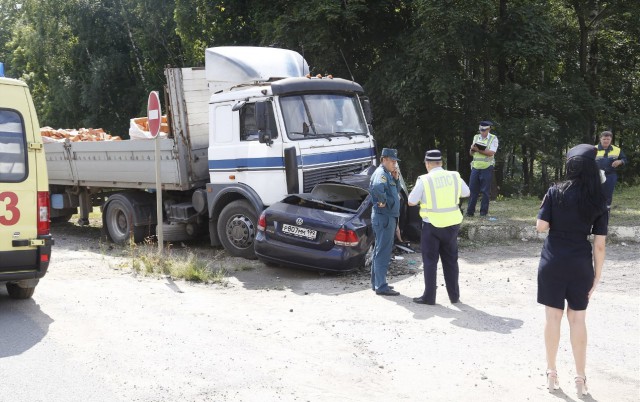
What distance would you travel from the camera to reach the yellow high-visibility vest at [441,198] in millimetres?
7078

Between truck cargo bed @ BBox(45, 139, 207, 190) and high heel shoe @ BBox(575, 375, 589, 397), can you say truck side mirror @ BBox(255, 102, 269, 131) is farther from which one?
high heel shoe @ BBox(575, 375, 589, 397)

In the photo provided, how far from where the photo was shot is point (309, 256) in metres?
8.80

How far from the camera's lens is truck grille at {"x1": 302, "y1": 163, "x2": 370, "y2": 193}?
963 cm

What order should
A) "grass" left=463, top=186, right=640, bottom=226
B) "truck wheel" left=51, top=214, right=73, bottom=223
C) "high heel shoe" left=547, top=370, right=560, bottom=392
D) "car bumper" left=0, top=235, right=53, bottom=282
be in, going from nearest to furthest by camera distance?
"high heel shoe" left=547, top=370, right=560, bottom=392
"car bumper" left=0, top=235, right=53, bottom=282
"grass" left=463, top=186, right=640, bottom=226
"truck wheel" left=51, top=214, right=73, bottom=223

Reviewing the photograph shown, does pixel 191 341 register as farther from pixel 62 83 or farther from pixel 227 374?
pixel 62 83

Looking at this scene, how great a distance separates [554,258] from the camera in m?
4.70

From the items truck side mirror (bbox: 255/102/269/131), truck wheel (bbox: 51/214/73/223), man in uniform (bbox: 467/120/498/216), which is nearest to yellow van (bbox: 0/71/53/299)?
truck side mirror (bbox: 255/102/269/131)

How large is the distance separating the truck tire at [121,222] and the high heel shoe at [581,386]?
908 centimetres

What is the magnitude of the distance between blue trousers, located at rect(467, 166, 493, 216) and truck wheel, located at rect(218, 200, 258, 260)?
13.6 feet

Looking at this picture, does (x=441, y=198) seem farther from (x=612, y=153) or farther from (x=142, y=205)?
(x=142, y=205)

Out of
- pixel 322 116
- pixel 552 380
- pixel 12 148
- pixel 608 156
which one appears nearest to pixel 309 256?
pixel 322 116

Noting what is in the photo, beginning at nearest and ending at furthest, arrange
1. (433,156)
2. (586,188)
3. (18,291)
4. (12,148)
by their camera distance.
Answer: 1. (586,188)
2. (12,148)
3. (433,156)
4. (18,291)

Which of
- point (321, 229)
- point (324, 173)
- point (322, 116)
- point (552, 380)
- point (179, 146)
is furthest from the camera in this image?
point (179, 146)

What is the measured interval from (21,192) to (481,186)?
7.68 m
